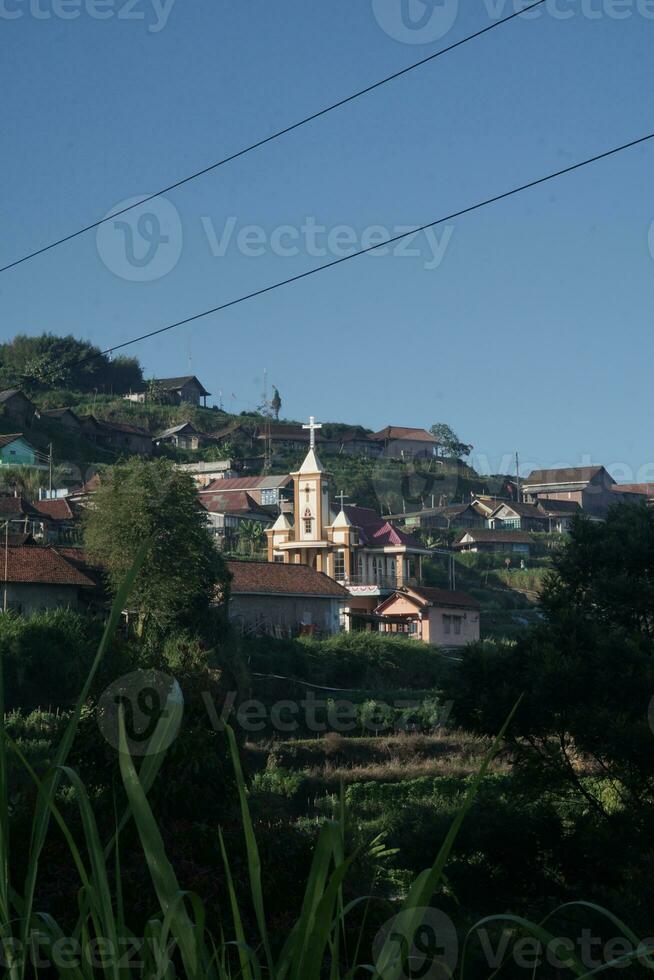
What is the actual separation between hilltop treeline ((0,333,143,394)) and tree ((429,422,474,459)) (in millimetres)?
28276

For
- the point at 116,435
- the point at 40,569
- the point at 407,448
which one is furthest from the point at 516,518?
the point at 40,569

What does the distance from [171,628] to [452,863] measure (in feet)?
69.0

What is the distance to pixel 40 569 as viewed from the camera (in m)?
37.5

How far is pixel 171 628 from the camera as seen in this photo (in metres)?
35.3

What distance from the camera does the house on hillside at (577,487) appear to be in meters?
93.6

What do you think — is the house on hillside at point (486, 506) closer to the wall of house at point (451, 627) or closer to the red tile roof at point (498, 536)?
the red tile roof at point (498, 536)

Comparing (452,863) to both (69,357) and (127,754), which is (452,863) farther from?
(69,357)

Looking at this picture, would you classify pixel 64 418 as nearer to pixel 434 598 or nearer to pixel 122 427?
pixel 122 427

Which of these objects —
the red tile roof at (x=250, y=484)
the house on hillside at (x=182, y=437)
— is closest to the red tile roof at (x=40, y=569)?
the red tile roof at (x=250, y=484)

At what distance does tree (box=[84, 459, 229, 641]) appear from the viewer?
116 ft

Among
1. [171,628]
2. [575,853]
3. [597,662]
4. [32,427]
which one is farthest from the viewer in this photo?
[32,427]

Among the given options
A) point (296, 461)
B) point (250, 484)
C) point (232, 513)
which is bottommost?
point (232, 513)

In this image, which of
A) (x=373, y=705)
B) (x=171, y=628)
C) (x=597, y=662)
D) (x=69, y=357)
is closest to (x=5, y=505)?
(x=171, y=628)

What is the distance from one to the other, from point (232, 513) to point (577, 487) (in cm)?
3669
